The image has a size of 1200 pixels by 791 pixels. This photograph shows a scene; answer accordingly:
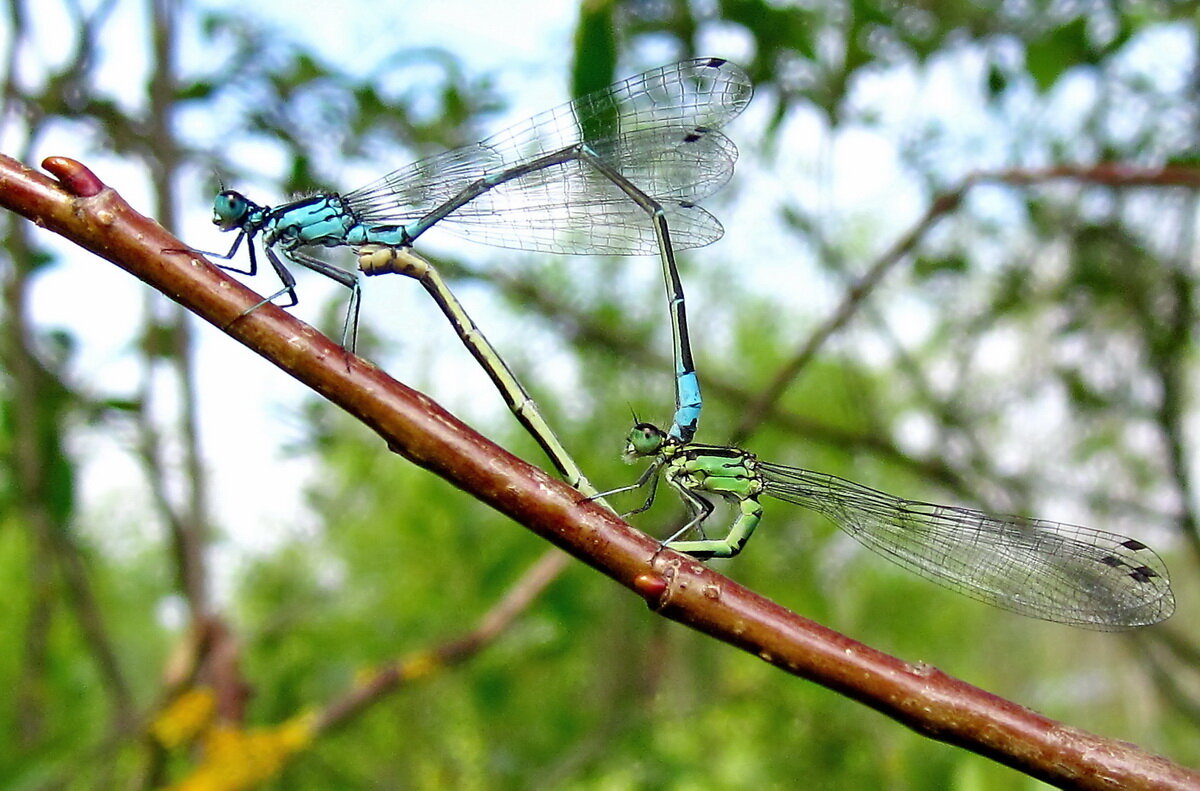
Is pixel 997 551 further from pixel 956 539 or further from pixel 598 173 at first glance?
pixel 598 173

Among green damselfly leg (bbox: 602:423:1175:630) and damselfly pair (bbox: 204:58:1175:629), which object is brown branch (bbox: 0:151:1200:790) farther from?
green damselfly leg (bbox: 602:423:1175:630)

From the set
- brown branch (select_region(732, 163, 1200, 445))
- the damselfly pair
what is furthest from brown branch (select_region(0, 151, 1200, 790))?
brown branch (select_region(732, 163, 1200, 445))

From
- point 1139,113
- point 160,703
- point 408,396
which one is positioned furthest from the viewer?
point 1139,113

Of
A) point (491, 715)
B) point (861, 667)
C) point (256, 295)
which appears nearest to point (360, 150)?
point (491, 715)

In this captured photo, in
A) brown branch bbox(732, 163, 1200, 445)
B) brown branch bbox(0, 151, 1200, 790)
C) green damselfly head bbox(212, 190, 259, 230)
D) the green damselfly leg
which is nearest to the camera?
brown branch bbox(0, 151, 1200, 790)

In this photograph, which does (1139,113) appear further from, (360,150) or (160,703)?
Result: (160,703)

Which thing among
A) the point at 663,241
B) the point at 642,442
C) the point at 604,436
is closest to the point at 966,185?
the point at 663,241

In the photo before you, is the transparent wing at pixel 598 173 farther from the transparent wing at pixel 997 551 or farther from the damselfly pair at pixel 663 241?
the transparent wing at pixel 997 551
